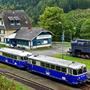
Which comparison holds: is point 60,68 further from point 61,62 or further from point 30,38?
point 30,38

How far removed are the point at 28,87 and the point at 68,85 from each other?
467cm

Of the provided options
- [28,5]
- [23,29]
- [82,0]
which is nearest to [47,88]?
[23,29]

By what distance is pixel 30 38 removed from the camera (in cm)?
6141

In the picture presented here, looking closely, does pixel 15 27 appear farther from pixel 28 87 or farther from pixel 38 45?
pixel 28 87

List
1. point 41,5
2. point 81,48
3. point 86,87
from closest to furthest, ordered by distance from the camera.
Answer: point 86,87 → point 81,48 → point 41,5

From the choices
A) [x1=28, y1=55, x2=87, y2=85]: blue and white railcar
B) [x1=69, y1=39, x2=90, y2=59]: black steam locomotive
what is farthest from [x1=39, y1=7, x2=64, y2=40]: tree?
[x1=28, y1=55, x2=87, y2=85]: blue and white railcar

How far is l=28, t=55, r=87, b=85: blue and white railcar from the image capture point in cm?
3422

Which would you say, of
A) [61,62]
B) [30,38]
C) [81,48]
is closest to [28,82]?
[61,62]

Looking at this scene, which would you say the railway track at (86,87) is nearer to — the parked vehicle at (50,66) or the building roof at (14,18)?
the parked vehicle at (50,66)

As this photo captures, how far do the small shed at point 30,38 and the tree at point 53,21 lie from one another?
7934 millimetres

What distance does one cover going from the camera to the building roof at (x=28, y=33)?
61875 millimetres

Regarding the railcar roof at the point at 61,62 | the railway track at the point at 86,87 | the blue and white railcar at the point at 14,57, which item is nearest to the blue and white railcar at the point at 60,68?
the railcar roof at the point at 61,62

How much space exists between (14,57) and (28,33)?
748 inches

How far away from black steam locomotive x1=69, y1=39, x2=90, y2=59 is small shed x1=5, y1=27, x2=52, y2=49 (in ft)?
34.8
